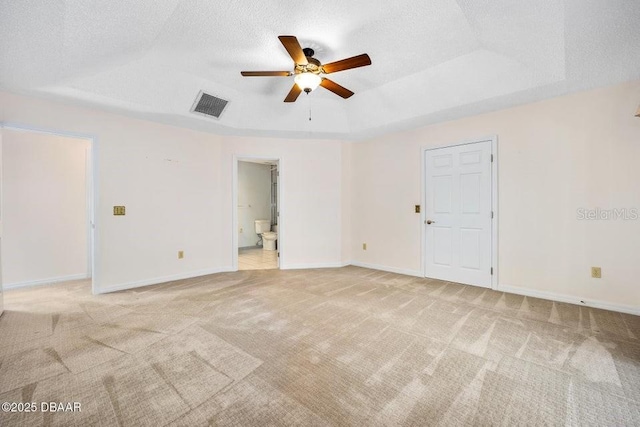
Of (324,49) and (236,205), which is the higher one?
(324,49)

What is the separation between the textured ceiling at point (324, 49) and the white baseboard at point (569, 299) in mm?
2436

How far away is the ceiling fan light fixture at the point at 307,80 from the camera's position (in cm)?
269

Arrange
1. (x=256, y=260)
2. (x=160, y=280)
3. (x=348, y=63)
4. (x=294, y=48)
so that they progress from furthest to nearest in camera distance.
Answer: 1. (x=256, y=260)
2. (x=160, y=280)
3. (x=348, y=63)
4. (x=294, y=48)

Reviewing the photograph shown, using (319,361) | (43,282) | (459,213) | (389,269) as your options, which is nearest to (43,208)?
(43,282)

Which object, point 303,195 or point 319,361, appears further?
point 303,195

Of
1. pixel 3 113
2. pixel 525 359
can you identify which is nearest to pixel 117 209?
pixel 3 113

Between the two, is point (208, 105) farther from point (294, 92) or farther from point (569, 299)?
point (569, 299)

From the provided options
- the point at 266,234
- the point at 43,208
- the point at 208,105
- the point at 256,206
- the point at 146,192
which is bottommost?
the point at 266,234

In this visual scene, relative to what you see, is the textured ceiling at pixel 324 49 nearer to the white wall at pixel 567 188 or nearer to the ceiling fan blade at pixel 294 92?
the white wall at pixel 567 188

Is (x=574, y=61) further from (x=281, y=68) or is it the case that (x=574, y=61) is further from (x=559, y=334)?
(x=281, y=68)

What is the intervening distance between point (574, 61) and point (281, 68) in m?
3.06

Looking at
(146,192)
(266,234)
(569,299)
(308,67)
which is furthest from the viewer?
(266,234)

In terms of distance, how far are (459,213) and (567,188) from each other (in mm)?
1255

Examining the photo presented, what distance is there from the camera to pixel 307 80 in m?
2.73
